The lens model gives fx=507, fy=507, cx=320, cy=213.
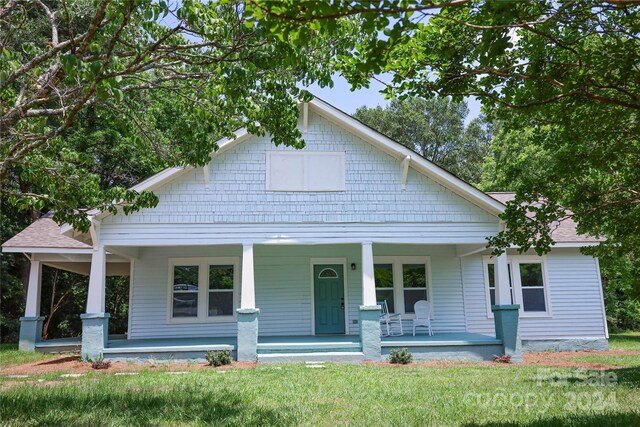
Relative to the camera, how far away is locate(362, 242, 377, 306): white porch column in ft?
39.3

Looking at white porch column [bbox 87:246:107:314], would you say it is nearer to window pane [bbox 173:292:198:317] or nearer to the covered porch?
the covered porch

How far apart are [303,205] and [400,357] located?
14.0ft

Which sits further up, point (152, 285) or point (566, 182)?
point (566, 182)

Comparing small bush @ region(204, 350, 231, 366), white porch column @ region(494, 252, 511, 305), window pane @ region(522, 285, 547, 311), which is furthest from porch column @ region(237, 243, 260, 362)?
window pane @ region(522, 285, 547, 311)

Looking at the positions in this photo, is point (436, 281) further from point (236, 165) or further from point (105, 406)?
point (105, 406)

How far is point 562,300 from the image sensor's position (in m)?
15.0

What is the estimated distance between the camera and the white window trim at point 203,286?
1434 centimetres

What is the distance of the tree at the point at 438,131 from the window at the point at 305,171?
26647mm

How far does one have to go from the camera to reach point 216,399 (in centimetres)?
677

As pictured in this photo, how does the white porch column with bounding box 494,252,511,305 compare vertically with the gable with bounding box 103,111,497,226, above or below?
below

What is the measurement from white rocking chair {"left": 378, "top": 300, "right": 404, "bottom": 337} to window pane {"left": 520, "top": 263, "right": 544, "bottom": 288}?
418cm

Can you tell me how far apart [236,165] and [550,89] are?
8.53 metres

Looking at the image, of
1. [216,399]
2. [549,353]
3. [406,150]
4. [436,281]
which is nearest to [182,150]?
[216,399]

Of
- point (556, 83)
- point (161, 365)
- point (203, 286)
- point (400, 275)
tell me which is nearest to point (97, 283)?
point (161, 365)
